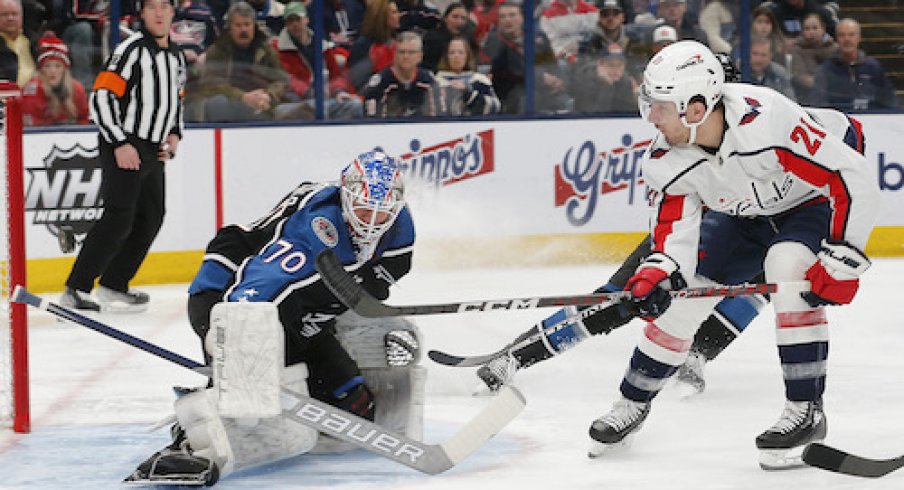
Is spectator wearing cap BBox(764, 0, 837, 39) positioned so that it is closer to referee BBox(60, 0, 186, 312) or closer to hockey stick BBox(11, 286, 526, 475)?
referee BBox(60, 0, 186, 312)

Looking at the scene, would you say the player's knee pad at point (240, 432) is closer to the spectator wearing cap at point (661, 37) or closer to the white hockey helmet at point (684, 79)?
the white hockey helmet at point (684, 79)

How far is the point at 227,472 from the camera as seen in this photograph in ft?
10.5

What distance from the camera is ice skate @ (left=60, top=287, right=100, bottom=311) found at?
18.8ft

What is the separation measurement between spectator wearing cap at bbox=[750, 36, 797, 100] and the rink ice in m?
1.62

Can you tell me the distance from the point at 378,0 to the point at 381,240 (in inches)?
140

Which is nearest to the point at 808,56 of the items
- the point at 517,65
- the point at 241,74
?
the point at 517,65

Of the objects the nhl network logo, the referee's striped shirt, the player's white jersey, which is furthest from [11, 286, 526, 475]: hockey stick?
the nhl network logo

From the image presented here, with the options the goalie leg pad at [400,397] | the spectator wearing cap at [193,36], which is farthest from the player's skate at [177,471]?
the spectator wearing cap at [193,36]

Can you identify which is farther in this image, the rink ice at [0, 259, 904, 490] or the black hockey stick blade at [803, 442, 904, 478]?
the rink ice at [0, 259, 904, 490]

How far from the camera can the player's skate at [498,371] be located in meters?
4.18

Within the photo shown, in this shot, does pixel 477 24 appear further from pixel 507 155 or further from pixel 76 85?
pixel 76 85

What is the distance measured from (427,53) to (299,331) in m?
3.66

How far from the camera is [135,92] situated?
5.79 metres

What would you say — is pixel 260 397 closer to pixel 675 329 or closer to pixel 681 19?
pixel 675 329
